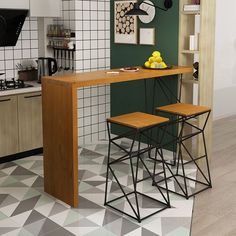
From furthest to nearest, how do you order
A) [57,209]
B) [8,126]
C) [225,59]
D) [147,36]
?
[225,59] → [147,36] → [8,126] → [57,209]

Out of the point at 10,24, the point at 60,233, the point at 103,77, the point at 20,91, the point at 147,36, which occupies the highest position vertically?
the point at 10,24

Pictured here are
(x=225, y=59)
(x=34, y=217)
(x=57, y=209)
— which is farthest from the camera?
(x=225, y=59)

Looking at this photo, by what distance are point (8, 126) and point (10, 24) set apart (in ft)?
3.68

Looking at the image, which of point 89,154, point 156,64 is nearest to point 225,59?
point 156,64

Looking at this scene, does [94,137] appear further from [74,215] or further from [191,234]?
[191,234]

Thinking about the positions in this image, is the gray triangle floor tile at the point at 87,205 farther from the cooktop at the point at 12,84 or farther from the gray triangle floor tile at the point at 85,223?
the cooktop at the point at 12,84

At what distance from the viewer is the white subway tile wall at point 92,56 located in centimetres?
514

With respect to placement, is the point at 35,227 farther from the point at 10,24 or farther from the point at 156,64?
the point at 10,24

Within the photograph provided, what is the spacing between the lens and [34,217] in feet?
11.3

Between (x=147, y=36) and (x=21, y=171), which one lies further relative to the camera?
(x=147, y=36)

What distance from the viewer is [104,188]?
13.3 ft

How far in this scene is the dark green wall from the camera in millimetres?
4789

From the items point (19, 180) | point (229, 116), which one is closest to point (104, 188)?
point (19, 180)

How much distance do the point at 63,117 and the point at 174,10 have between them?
196cm
